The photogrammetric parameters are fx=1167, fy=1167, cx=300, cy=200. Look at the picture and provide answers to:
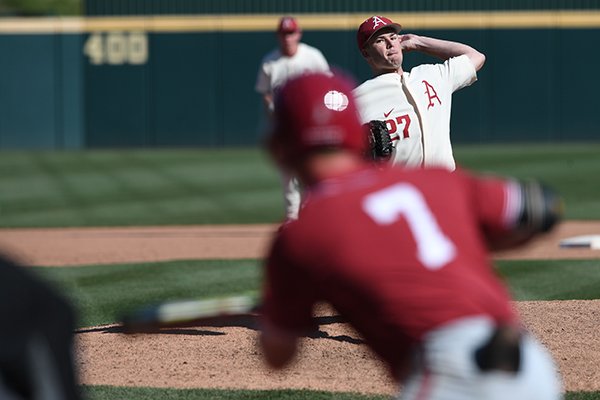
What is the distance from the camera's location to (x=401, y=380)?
2.93m

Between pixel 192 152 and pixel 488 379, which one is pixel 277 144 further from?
pixel 192 152

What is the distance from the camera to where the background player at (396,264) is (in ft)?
9.18

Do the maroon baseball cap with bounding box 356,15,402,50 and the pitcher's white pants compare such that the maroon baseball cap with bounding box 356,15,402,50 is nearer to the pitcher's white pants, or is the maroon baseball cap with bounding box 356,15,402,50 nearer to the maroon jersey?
the maroon jersey

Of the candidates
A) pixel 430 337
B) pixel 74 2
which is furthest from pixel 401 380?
pixel 74 2

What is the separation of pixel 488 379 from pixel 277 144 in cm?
78

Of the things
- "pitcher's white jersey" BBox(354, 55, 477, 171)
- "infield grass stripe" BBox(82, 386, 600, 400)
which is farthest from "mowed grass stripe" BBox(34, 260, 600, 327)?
"pitcher's white jersey" BBox(354, 55, 477, 171)

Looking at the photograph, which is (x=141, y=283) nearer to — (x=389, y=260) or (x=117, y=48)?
(x=389, y=260)

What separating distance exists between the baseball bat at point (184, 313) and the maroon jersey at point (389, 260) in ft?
0.65

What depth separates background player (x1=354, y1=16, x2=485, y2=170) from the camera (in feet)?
22.0

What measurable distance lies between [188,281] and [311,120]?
697cm

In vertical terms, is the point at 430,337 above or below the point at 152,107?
above

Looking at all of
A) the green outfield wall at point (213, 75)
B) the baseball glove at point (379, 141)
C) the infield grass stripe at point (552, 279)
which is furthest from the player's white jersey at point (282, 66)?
the green outfield wall at point (213, 75)

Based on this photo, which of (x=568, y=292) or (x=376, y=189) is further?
(x=568, y=292)

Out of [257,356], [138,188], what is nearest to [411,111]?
[257,356]
